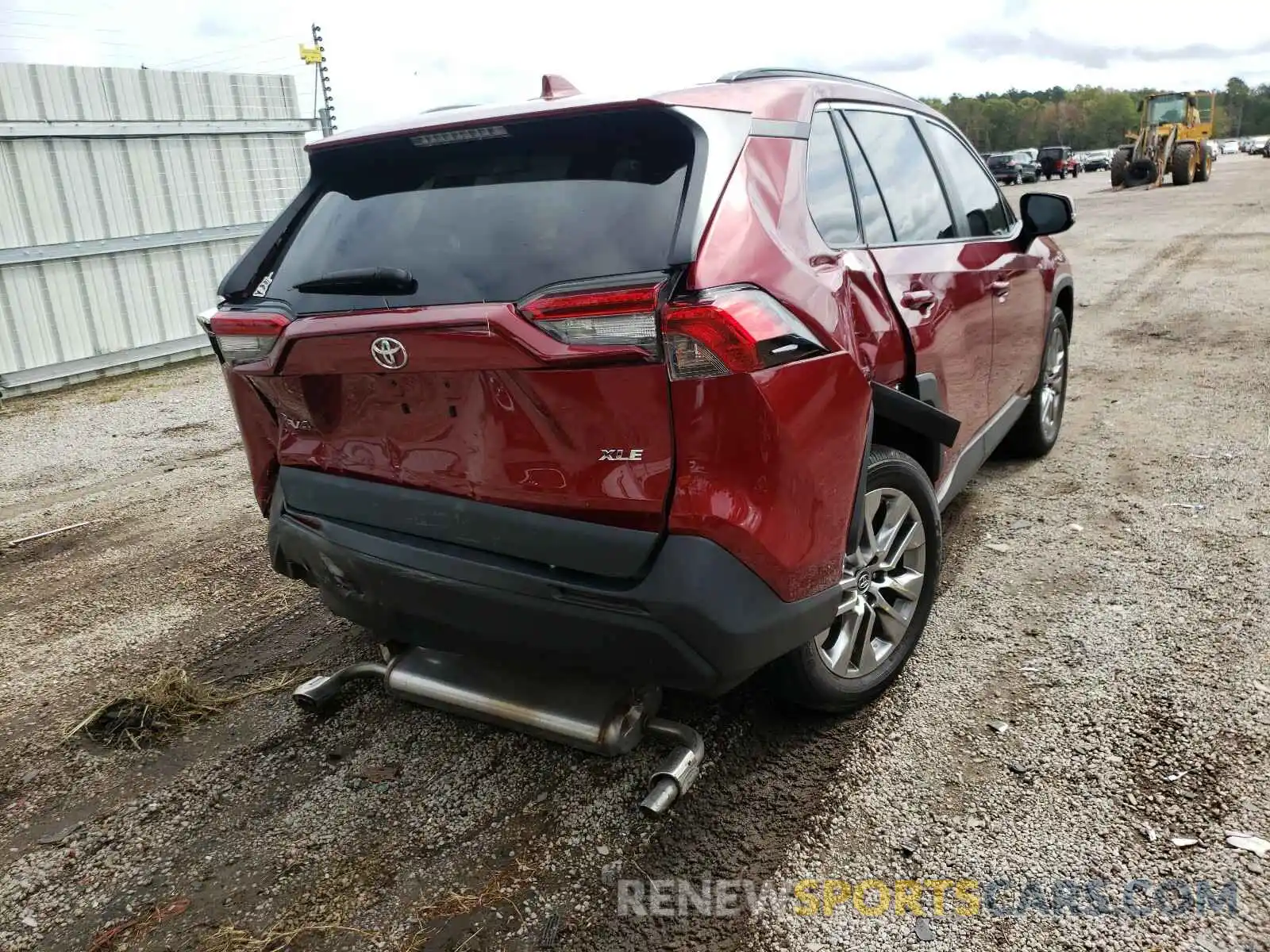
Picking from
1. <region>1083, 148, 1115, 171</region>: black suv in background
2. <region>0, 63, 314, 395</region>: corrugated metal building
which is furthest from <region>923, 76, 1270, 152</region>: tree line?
<region>0, 63, 314, 395</region>: corrugated metal building

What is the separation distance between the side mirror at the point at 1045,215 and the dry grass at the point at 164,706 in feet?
12.0

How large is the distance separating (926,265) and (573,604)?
182 centimetres

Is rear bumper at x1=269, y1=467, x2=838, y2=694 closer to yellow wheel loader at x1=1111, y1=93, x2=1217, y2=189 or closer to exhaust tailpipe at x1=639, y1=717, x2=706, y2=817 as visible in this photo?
exhaust tailpipe at x1=639, y1=717, x2=706, y2=817

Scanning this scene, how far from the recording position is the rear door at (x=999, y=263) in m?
3.85

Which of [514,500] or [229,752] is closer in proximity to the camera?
[514,500]

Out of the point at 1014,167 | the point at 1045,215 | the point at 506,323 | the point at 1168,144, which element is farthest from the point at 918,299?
the point at 1014,167

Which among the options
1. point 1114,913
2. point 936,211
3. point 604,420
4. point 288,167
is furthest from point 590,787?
point 288,167

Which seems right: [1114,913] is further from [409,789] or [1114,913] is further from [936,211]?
[936,211]

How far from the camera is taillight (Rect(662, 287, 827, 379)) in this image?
81.4 inches

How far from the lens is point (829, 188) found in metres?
2.80

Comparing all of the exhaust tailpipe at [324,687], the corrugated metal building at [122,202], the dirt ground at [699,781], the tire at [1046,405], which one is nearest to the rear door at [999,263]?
the tire at [1046,405]

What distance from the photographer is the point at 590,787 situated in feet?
8.87

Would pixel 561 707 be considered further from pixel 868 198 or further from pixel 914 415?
pixel 868 198

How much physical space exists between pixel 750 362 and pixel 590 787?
1.34 m
